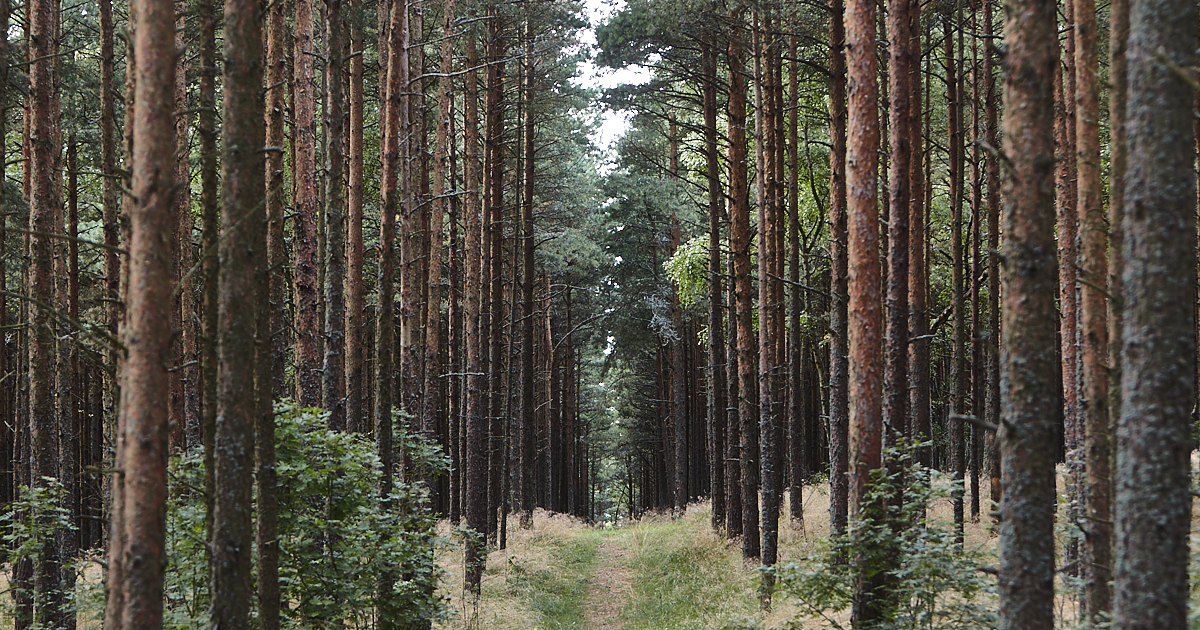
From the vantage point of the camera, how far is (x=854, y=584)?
7711mm

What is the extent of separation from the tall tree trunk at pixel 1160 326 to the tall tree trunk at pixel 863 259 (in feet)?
14.5

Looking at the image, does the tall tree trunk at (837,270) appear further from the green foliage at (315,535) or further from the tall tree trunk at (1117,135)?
the green foliage at (315,535)

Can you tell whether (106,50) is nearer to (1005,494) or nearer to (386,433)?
(386,433)

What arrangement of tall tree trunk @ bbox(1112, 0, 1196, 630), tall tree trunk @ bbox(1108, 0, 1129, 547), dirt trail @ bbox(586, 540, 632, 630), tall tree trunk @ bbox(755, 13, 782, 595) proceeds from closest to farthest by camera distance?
1. tall tree trunk @ bbox(1112, 0, 1196, 630)
2. tall tree trunk @ bbox(1108, 0, 1129, 547)
3. tall tree trunk @ bbox(755, 13, 782, 595)
4. dirt trail @ bbox(586, 540, 632, 630)

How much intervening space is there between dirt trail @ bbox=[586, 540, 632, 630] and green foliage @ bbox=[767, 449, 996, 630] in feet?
24.8

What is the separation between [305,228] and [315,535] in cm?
461

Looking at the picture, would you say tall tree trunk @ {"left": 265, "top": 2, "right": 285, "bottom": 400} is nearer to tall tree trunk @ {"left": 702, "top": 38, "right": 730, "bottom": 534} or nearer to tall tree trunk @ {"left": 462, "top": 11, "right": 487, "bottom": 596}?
tall tree trunk @ {"left": 462, "top": 11, "right": 487, "bottom": 596}

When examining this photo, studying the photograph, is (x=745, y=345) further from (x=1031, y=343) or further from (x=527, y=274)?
(x=1031, y=343)

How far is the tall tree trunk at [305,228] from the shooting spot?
1098 cm

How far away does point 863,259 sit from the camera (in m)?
8.34

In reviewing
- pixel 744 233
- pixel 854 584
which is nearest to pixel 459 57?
pixel 744 233

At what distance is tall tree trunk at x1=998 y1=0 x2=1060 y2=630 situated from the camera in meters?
4.59

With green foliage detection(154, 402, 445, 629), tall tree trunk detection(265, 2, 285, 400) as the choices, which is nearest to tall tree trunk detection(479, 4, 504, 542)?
tall tree trunk detection(265, 2, 285, 400)

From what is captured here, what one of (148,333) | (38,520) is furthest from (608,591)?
(148,333)
